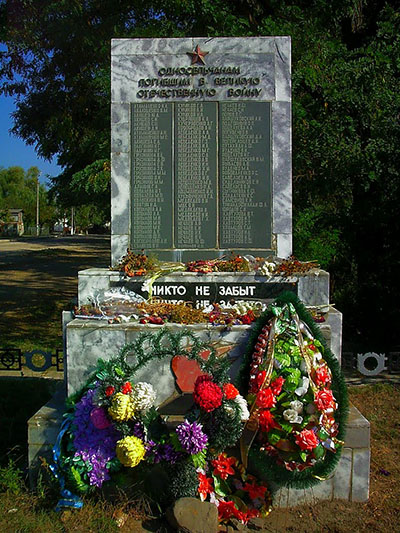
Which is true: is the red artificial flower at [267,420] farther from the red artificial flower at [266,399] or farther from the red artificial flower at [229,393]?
A: the red artificial flower at [229,393]

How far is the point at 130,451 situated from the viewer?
398 centimetres

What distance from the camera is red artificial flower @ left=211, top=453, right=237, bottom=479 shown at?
14.0ft

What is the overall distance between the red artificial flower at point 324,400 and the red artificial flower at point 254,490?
2.52 feet

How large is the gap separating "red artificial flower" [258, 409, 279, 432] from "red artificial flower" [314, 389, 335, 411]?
349mm

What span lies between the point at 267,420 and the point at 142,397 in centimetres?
91

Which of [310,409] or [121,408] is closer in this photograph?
[121,408]

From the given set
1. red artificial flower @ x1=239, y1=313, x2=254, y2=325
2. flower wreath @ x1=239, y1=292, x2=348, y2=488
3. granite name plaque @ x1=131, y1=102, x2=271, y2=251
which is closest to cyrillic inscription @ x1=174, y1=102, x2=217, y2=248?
granite name plaque @ x1=131, y1=102, x2=271, y2=251

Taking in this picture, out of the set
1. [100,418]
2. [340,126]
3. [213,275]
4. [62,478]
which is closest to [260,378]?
[100,418]

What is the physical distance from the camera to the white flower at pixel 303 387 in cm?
423

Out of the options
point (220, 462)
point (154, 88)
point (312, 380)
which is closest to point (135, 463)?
point (220, 462)

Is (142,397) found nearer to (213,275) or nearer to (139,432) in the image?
(139,432)

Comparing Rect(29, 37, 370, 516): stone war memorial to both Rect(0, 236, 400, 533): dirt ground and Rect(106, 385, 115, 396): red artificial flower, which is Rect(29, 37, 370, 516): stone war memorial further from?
Rect(0, 236, 400, 533): dirt ground

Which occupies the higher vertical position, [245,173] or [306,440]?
[245,173]

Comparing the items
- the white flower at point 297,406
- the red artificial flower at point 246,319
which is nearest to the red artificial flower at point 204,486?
the white flower at point 297,406
